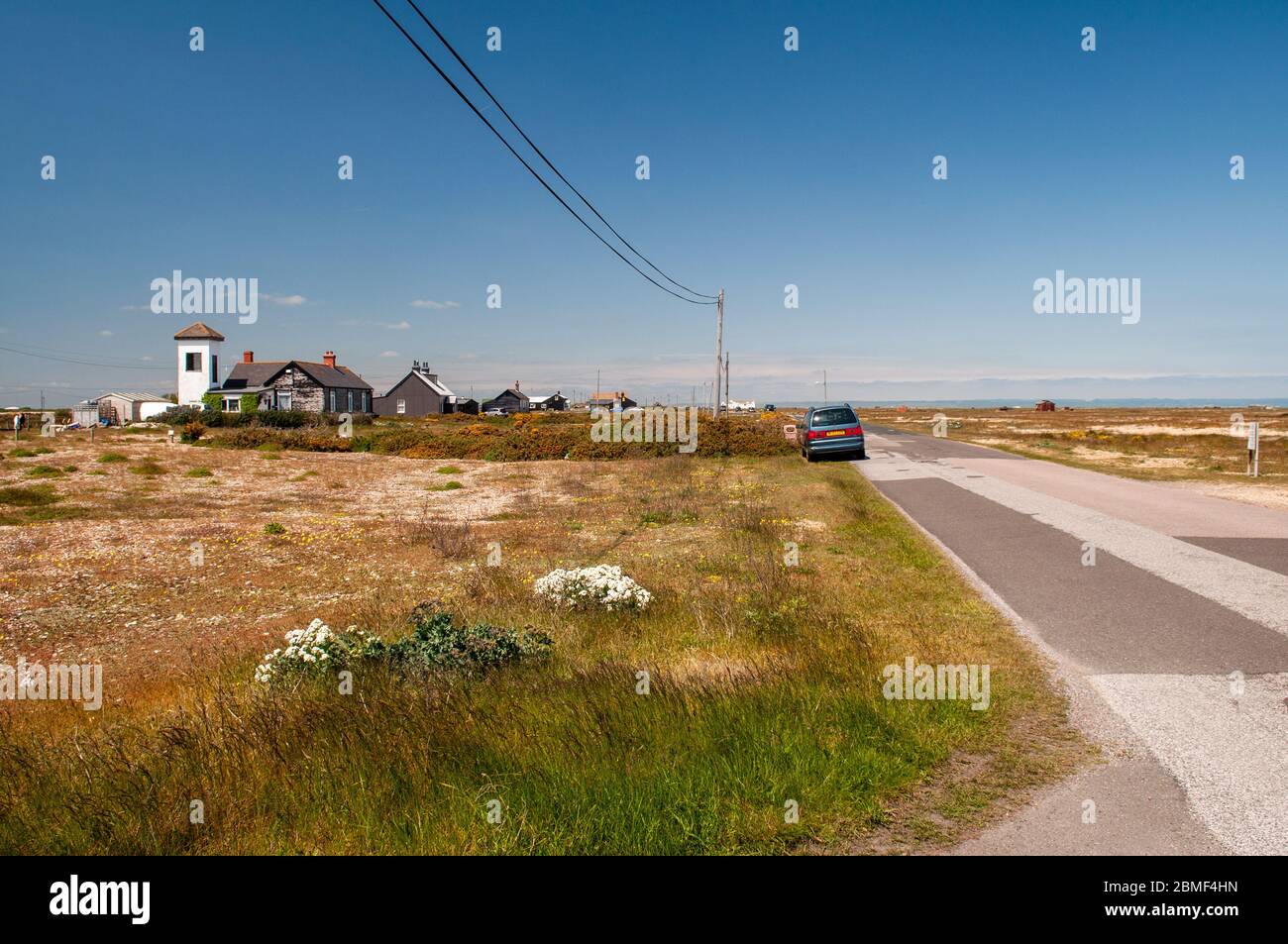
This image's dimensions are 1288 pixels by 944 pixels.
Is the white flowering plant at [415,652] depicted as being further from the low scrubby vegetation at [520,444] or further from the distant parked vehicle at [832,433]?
the low scrubby vegetation at [520,444]

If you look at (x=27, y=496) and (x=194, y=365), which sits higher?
(x=194, y=365)

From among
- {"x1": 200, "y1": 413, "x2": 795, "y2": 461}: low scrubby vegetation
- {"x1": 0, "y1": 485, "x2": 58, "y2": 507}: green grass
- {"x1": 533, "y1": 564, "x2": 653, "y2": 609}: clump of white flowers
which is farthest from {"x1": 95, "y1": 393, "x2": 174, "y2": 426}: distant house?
{"x1": 533, "y1": 564, "x2": 653, "y2": 609}: clump of white flowers

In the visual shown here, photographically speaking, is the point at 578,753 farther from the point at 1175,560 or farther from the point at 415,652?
the point at 1175,560

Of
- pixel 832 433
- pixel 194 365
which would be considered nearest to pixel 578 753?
pixel 832 433

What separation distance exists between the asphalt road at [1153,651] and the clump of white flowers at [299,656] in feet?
17.0

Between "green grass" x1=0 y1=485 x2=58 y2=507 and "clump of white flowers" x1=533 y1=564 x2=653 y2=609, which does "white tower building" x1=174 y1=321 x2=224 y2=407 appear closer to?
"green grass" x1=0 y1=485 x2=58 y2=507

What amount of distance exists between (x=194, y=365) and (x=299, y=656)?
3047 inches

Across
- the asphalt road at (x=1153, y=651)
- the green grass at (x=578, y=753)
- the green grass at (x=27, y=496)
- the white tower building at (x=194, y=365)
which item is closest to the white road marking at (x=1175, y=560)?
the asphalt road at (x=1153, y=651)

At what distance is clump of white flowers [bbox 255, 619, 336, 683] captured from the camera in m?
6.28

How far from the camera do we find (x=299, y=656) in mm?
6367

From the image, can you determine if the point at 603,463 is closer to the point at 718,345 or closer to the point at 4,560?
the point at 718,345

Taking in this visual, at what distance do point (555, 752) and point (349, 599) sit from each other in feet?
22.3
